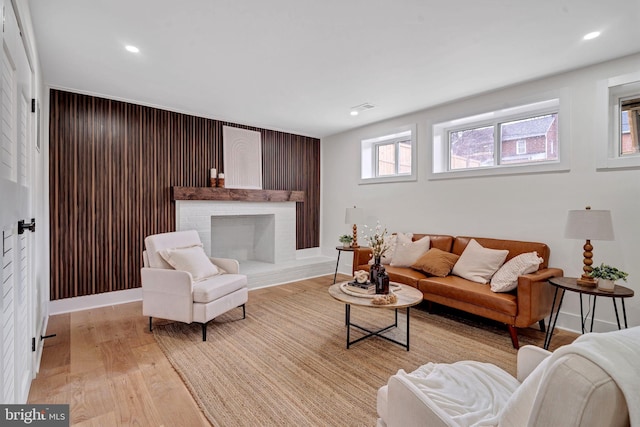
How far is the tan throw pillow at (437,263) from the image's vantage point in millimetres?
3518

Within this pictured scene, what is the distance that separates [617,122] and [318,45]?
2.94 metres

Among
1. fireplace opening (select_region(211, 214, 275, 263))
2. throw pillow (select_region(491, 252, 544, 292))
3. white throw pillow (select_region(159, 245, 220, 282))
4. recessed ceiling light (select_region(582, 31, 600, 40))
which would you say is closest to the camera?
recessed ceiling light (select_region(582, 31, 600, 40))

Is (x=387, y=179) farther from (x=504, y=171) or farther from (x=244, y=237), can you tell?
(x=244, y=237)

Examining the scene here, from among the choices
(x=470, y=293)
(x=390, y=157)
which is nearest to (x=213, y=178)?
(x=390, y=157)

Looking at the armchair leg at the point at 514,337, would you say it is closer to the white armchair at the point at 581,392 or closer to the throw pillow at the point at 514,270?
the throw pillow at the point at 514,270

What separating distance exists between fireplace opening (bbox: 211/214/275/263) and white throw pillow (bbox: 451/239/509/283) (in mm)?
3133

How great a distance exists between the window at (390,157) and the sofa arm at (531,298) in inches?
86.8

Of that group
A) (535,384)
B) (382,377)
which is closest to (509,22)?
(535,384)

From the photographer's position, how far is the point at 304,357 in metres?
2.52

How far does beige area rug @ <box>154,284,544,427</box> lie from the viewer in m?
1.88

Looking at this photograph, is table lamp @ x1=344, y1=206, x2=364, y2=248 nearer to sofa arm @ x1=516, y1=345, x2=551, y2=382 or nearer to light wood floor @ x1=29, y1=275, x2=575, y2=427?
light wood floor @ x1=29, y1=275, x2=575, y2=427

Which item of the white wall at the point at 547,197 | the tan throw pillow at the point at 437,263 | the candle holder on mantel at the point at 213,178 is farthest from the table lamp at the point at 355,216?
the candle holder on mantel at the point at 213,178

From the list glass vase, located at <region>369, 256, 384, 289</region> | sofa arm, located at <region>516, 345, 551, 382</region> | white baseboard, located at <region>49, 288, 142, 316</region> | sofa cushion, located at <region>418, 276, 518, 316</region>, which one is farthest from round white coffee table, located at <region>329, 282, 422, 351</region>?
white baseboard, located at <region>49, 288, 142, 316</region>

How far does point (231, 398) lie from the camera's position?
1984mm
